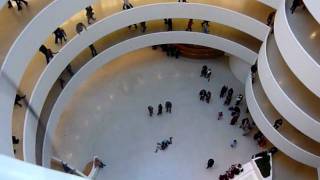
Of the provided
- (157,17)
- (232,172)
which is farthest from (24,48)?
(232,172)

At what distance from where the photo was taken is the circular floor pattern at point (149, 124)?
17.2 m

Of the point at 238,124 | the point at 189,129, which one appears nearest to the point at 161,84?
the point at 189,129

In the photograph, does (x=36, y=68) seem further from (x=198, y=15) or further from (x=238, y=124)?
(x=238, y=124)

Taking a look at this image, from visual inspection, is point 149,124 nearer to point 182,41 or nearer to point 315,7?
point 182,41

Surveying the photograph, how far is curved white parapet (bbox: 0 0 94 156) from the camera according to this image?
986 cm

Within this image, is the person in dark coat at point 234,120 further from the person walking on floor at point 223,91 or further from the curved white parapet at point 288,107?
the curved white parapet at point 288,107

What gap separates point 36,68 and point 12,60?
9.19ft

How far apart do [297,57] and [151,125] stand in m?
8.96

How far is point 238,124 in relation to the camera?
1862 centimetres

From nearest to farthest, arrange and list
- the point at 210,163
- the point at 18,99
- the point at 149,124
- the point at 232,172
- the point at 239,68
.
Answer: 1. the point at 18,99
2. the point at 232,172
3. the point at 210,163
4. the point at 149,124
5. the point at 239,68

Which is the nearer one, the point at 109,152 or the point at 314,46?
the point at 314,46

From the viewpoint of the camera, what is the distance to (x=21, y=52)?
36.5ft

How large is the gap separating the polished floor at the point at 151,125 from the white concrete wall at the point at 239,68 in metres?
0.32

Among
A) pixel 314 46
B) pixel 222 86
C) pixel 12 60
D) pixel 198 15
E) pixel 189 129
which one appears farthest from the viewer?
pixel 222 86
